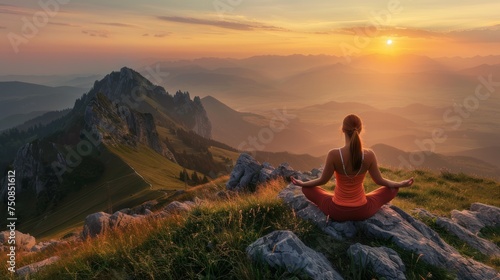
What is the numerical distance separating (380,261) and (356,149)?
2.67 m

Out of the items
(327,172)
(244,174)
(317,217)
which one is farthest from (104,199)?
(327,172)

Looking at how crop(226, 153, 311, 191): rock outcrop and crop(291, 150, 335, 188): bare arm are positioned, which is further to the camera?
crop(226, 153, 311, 191): rock outcrop

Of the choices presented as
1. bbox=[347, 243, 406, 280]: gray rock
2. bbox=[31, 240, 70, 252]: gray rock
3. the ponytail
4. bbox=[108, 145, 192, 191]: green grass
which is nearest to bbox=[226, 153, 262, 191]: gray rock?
bbox=[31, 240, 70, 252]: gray rock

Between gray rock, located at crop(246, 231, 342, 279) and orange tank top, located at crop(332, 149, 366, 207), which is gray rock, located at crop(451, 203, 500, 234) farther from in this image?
gray rock, located at crop(246, 231, 342, 279)

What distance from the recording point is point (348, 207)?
27.4 ft

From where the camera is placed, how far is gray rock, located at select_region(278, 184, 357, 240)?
8.13 metres

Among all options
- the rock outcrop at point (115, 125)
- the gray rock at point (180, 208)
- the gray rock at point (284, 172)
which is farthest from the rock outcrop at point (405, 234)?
the rock outcrop at point (115, 125)

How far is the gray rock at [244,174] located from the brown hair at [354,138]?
15.5m

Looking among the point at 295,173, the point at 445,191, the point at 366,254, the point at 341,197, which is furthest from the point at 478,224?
the point at 295,173

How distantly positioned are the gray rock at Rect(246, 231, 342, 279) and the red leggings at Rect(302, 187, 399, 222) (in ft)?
6.15

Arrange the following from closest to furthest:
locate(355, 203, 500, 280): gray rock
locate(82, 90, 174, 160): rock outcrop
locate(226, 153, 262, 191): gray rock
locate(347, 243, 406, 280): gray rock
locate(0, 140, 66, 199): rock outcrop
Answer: locate(347, 243, 406, 280): gray rock, locate(355, 203, 500, 280): gray rock, locate(226, 153, 262, 191): gray rock, locate(0, 140, 66, 199): rock outcrop, locate(82, 90, 174, 160): rock outcrop

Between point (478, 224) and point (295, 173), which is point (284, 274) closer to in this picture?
point (478, 224)

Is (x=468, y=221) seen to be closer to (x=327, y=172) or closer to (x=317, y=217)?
(x=317, y=217)

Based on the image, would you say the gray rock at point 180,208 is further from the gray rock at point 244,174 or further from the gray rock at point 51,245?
the gray rock at point 244,174
